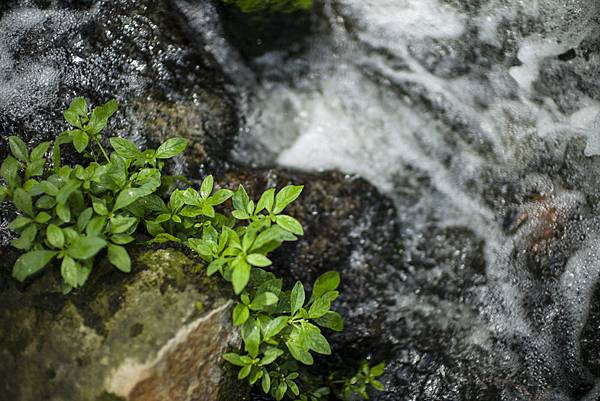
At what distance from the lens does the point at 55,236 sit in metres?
1.99

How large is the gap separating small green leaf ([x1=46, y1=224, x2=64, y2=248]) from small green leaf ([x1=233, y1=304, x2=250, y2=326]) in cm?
71

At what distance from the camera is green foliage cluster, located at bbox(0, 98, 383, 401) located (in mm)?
2031

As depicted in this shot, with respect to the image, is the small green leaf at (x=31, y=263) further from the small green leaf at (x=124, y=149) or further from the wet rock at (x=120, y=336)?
the small green leaf at (x=124, y=149)

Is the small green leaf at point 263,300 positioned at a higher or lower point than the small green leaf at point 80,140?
lower

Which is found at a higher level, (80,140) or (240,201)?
(80,140)

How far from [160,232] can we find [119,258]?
1.17ft

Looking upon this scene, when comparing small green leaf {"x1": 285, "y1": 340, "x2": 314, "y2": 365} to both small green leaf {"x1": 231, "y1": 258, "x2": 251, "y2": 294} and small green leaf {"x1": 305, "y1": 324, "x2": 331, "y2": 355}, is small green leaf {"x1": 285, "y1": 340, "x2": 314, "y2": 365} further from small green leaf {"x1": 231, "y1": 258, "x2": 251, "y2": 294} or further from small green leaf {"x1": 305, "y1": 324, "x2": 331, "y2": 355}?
small green leaf {"x1": 231, "y1": 258, "x2": 251, "y2": 294}

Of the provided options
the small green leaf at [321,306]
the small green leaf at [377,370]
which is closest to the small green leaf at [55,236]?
the small green leaf at [321,306]

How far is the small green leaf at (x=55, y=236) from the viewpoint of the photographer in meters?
1.98

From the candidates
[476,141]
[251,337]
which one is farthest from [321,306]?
[476,141]

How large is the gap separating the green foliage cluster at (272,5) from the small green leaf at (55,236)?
212 cm

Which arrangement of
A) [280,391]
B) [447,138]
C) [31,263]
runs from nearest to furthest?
[31,263], [280,391], [447,138]

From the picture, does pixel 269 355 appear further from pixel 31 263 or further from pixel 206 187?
pixel 31 263

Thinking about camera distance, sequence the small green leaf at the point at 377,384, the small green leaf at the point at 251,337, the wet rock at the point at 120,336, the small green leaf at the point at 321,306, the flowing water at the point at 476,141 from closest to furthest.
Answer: the wet rock at the point at 120,336, the small green leaf at the point at 251,337, the small green leaf at the point at 321,306, the small green leaf at the point at 377,384, the flowing water at the point at 476,141
